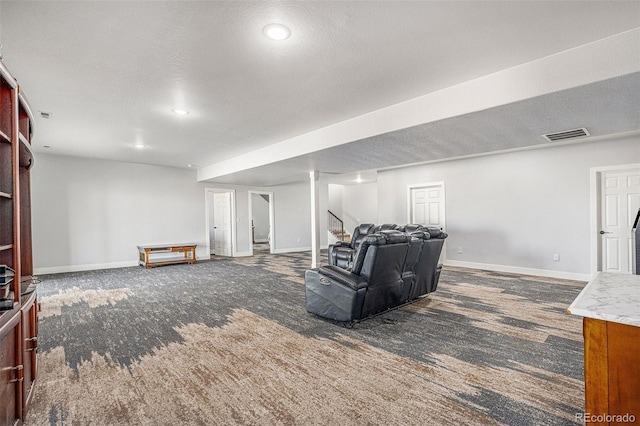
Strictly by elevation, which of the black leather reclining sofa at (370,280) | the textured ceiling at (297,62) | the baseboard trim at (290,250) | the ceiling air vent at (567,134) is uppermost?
the textured ceiling at (297,62)

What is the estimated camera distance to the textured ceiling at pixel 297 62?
2.20 meters

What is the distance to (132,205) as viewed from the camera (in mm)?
7965

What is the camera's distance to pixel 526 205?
6.29 metres

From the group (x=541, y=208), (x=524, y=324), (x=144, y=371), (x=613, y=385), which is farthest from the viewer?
(x=541, y=208)

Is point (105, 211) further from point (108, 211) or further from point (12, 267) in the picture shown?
point (12, 267)

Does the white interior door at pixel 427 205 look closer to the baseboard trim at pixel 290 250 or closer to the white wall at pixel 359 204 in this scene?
the white wall at pixel 359 204

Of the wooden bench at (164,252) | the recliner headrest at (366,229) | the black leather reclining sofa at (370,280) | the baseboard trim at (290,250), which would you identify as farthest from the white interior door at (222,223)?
the black leather reclining sofa at (370,280)

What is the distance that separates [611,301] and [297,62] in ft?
9.06

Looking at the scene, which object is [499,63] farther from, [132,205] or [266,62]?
[132,205]

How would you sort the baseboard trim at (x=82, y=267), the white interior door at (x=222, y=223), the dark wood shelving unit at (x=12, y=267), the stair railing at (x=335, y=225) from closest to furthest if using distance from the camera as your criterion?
1. the dark wood shelving unit at (x=12, y=267)
2. the baseboard trim at (x=82, y=267)
3. the white interior door at (x=222, y=223)
4. the stair railing at (x=335, y=225)

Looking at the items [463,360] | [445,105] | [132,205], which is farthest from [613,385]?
[132,205]

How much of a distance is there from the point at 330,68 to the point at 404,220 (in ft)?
19.5

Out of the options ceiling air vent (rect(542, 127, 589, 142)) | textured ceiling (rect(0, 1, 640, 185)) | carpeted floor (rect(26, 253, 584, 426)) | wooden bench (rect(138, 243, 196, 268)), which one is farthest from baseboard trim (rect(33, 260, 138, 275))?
ceiling air vent (rect(542, 127, 589, 142))

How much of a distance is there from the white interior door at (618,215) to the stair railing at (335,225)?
7.74m
